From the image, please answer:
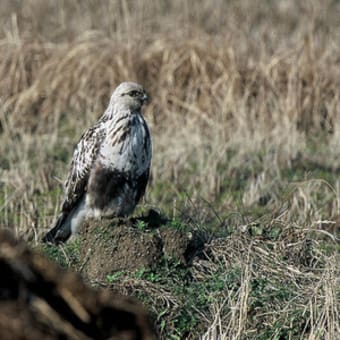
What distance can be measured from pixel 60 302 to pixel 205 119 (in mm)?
8455

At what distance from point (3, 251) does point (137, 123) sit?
14.3 ft

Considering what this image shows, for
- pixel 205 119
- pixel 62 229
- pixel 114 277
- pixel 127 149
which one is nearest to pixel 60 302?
pixel 114 277

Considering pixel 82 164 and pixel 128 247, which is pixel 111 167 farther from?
pixel 128 247

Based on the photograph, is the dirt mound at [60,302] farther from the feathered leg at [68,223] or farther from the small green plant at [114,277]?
the feathered leg at [68,223]

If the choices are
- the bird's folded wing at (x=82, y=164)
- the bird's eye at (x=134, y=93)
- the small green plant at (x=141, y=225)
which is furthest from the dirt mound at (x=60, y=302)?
the bird's eye at (x=134, y=93)

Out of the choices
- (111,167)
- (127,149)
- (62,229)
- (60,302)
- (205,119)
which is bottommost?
(205,119)

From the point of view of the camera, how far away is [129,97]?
8312mm

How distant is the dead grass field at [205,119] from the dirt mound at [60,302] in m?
3.02

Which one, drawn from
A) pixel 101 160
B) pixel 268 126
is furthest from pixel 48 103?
pixel 101 160

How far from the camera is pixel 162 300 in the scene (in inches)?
264

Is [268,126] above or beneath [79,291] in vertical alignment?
beneath

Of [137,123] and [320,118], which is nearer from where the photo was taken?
[137,123]

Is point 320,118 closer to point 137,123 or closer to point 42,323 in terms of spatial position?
point 137,123

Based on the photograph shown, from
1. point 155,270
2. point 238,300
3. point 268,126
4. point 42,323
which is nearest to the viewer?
point 42,323
